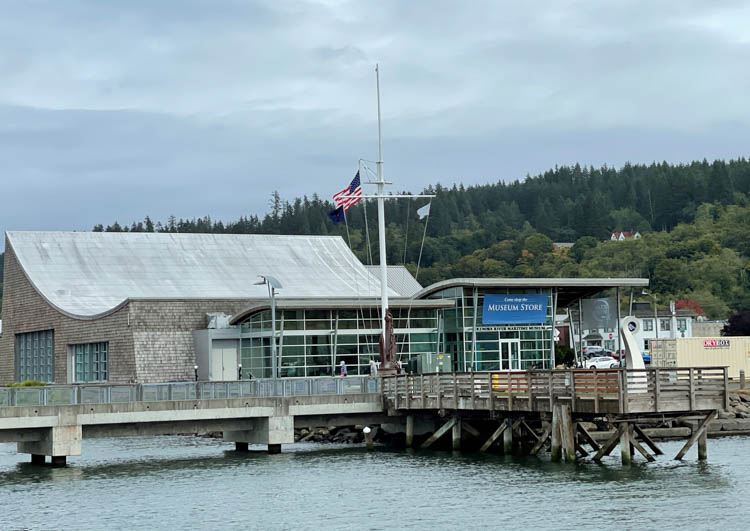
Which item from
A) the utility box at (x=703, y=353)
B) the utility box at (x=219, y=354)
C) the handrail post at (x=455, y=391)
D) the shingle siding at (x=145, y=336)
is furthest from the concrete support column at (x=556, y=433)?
the utility box at (x=703, y=353)

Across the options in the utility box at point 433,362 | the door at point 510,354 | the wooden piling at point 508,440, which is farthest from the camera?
the door at point 510,354

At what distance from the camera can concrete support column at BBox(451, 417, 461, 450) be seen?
145 ft

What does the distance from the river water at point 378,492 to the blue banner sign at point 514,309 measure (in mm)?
16643

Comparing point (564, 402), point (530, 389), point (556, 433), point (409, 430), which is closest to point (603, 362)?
point (409, 430)

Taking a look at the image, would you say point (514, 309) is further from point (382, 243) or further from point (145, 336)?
point (145, 336)

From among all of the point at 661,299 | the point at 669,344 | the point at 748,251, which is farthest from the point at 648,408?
the point at 748,251

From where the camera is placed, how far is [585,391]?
120 ft

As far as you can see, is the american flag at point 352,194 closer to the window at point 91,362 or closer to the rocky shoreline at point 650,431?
the rocky shoreline at point 650,431

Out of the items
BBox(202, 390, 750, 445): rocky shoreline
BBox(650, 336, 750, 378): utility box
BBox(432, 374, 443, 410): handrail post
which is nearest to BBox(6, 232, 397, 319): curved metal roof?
BBox(202, 390, 750, 445): rocky shoreline

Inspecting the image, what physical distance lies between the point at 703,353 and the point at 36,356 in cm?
4084

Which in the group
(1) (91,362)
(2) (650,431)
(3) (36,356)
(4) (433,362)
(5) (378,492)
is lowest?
(5) (378,492)

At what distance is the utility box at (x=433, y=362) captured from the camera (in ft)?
189

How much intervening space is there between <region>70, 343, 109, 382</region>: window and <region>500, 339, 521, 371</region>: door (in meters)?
21.5

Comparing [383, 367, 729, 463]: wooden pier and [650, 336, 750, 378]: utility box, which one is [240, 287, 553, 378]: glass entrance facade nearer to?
[383, 367, 729, 463]: wooden pier
